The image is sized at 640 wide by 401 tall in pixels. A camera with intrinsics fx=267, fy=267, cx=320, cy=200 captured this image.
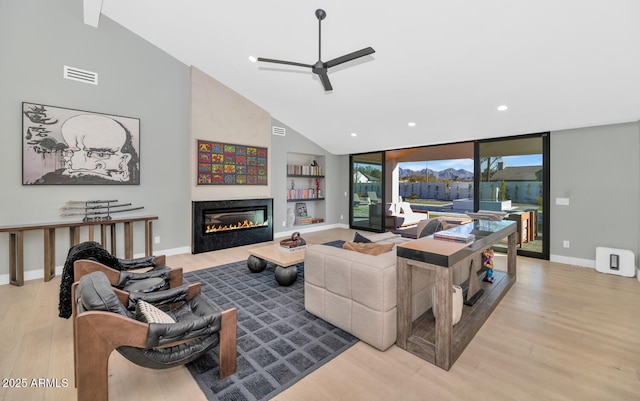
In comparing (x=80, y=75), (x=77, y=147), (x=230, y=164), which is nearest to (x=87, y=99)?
(x=80, y=75)

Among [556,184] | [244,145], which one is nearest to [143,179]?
[244,145]

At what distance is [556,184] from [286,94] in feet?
16.7

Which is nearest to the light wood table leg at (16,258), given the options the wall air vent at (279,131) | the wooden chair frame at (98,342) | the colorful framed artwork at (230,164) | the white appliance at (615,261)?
the colorful framed artwork at (230,164)

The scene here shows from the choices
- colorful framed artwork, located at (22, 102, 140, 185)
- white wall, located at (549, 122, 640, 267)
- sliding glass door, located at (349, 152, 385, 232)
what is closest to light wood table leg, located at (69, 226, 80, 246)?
colorful framed artwork, located at (22, 102, 140, 185)

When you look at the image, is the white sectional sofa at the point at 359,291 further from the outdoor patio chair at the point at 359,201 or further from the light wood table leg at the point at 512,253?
the outdoor patio chair at the point at 359,201

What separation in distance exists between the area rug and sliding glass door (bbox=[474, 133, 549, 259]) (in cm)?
425

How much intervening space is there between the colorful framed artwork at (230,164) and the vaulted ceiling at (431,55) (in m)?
1.22

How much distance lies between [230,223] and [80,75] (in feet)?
11.1

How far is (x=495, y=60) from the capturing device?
3.27m

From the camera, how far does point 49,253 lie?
373cm

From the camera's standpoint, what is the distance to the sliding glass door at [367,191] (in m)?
7.50

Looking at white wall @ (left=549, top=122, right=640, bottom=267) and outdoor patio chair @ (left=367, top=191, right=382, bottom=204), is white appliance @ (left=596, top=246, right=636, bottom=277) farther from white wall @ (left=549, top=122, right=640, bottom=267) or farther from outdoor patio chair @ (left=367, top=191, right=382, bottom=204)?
outdoor patio chair @ (left=367, top=191, right=382, bottom=204)

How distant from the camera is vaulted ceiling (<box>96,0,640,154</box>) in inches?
109

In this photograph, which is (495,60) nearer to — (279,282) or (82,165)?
(279,282)
